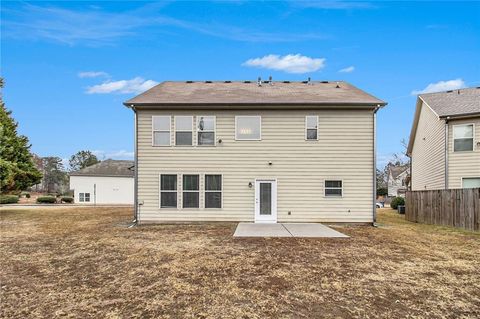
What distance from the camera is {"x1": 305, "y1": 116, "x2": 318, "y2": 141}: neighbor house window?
45.7 ft

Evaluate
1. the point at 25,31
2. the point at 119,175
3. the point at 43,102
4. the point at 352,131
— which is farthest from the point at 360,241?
the point at 119,175

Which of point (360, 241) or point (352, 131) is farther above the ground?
point (352, 131)

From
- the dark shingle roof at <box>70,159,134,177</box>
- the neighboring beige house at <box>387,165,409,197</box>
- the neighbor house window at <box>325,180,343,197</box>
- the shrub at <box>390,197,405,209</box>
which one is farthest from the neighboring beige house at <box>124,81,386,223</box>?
the neighboring beige house at <box>387,165,409,197</box>

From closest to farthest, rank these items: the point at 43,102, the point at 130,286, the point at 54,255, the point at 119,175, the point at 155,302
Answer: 1. the point at 155,302
2. the point at 130,286
3. the point at 54,255
4. the point at 43,102
5. the point at 119,175

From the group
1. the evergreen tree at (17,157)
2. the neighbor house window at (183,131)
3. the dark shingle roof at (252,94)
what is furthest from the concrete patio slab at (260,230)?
the evergreen tree at (17,157)

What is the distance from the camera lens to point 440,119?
16.5m

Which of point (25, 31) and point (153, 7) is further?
point (25, 31)

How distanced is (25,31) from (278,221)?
16.6m

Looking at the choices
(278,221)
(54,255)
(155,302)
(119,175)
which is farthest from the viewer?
(119,175)

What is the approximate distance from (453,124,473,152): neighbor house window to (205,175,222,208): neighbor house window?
39.6 ft

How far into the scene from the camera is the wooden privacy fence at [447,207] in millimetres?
11920

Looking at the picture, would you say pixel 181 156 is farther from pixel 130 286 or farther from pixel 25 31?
pixel 25 31

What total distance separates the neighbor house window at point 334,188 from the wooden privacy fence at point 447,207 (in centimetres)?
437

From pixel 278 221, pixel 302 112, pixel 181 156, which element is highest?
pixel 302 112
